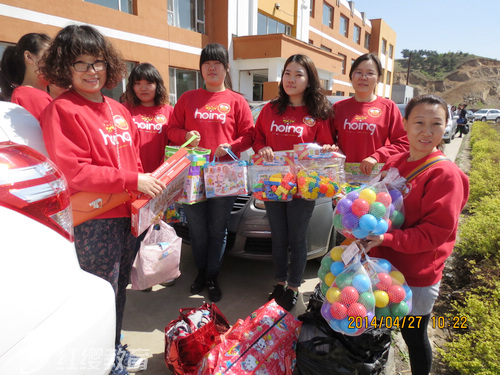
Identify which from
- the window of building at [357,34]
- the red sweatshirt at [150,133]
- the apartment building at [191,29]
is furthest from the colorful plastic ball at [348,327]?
the window of building at [357,34]

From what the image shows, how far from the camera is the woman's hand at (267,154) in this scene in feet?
8.36

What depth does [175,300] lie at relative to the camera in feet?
10.0

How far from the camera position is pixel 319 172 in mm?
2449

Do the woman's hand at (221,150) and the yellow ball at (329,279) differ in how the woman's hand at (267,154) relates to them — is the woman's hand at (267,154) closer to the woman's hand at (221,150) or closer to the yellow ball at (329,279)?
the woman's hand at (221,150)

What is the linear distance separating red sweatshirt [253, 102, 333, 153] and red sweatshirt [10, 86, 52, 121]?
1647 millimetres

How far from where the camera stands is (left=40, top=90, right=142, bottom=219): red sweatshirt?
1626 mm

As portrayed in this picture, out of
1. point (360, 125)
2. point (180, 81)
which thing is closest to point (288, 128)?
point (360, 125)

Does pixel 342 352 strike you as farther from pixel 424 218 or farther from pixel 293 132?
pixel 293 132

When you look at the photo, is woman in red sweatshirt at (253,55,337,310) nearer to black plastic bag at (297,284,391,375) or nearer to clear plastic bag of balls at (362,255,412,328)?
black plastic bag at (297,284,391,375)

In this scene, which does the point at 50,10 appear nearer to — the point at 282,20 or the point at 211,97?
the point at 211,97

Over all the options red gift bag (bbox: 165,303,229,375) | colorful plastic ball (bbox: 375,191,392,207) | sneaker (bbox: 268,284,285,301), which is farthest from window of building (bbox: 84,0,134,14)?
colorful plastic ball (bbox: 375,191,392,207)

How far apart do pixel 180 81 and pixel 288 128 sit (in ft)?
38.1

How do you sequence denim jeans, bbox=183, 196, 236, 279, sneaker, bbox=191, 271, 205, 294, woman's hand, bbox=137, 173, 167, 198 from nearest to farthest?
woman's hand, bbox=137, 173, 167, 198 → denim jeans, bbox=183, 196, 236, 279 → sneaker, bbox=191, 271, 205, 294

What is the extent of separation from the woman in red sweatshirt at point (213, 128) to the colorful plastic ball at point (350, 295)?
147 cm
